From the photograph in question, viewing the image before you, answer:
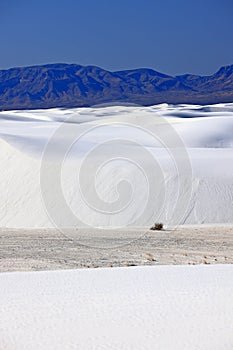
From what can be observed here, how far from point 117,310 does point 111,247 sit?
329 inches

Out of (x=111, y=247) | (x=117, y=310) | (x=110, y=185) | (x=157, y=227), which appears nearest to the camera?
(x=117, y=310)

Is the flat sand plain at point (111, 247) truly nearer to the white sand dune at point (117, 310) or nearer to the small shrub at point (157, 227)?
the small shrub at point (157, 227)

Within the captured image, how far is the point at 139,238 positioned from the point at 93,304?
1008 centimetres

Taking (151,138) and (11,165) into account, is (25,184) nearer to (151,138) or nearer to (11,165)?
(11,165)

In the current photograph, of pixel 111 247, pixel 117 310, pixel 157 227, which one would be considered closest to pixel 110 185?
pixel 157 227

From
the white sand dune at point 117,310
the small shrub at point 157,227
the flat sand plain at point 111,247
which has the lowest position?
the small shrub at point 157,227

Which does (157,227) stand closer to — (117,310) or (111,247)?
(111,247)

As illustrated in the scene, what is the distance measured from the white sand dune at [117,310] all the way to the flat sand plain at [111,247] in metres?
3.50

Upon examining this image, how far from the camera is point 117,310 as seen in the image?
680cm

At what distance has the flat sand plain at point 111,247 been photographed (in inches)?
498

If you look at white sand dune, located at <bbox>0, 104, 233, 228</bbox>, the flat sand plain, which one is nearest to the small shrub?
the flat sand plain

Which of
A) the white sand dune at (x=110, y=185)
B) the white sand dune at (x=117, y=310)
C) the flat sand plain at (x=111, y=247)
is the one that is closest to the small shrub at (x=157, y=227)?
the flat sand plain at (x=111, y=247)

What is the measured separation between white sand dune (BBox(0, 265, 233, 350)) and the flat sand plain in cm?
350

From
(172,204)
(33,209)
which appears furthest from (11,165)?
(172,204)
